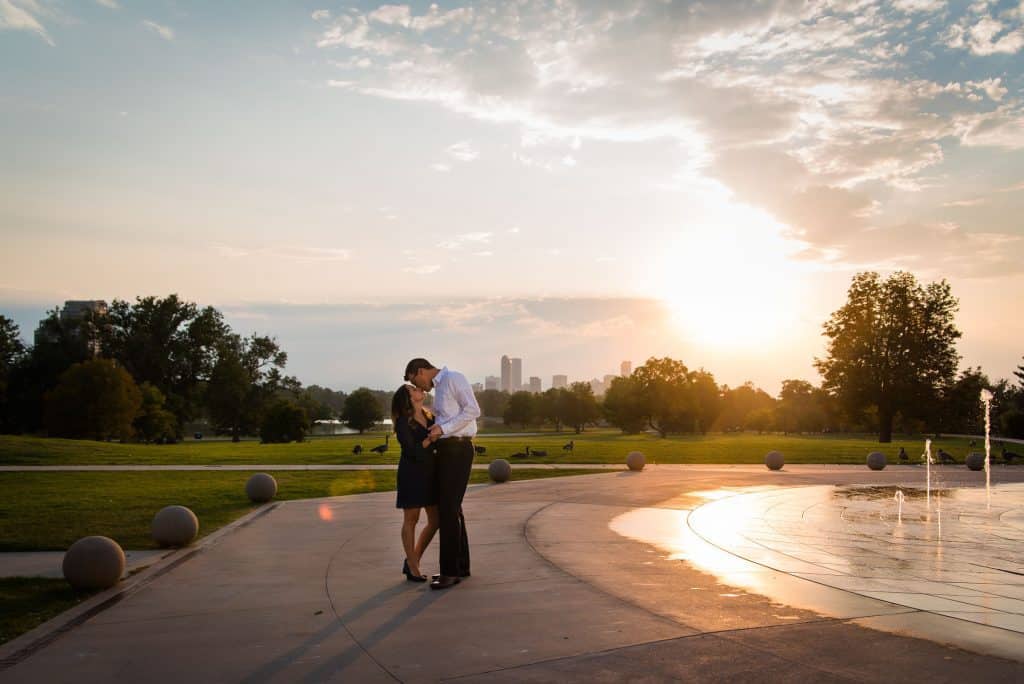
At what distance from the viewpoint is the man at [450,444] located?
8.73 meters

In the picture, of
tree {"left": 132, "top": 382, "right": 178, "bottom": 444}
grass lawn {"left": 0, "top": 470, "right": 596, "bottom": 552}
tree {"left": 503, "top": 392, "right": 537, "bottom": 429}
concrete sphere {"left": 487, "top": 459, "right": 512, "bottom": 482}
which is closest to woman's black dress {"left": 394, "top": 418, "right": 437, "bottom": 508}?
grass lawn {"left": 0, "top": 470, "right": 596, "bottom": 552}

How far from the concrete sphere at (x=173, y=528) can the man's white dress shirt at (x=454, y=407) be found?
518cm

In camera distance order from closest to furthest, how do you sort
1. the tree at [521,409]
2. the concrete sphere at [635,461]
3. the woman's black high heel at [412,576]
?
the woman's black high heel at [412,576] → the concrete sphere at [635,461] → the tree at [521,409]

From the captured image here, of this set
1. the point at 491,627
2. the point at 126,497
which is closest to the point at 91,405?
the point at 126,497

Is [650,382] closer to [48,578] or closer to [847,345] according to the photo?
[847,345]

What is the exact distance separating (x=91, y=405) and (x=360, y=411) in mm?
65526

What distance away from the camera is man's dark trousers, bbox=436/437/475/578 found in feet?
29.0

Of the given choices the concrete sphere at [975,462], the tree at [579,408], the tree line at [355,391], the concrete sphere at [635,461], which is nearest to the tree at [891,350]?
the tree line at [355,391]

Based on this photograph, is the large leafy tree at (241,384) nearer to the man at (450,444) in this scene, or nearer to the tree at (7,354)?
the tree at (7,354)

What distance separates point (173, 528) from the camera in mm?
11617

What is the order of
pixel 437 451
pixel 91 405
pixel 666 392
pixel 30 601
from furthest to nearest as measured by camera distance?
pixel 666 392, pixel 91 405, pixel 437 451, pixel 30 601

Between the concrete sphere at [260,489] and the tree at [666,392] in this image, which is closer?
the concrete sphere at [260,489]

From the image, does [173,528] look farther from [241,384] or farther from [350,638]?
[241,384]

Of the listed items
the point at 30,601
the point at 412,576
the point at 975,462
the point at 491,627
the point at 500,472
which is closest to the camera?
the point at 491,627
